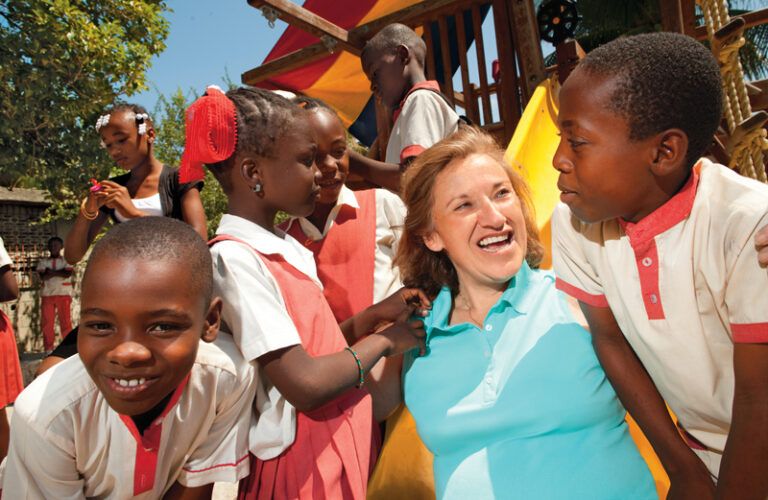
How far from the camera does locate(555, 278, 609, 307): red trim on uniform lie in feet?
5.08

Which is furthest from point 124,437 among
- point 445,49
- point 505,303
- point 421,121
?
point 445,49

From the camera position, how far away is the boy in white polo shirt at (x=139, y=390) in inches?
53.7

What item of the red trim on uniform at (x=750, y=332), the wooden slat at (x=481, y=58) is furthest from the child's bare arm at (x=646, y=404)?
the wooden slat at (x=481, y=58)

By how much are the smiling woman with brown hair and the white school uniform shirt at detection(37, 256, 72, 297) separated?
9.03 metres

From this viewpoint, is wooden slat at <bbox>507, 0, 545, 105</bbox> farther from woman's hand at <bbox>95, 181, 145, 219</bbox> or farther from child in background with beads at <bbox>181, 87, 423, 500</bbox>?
woman's hand at <bbox>95, 181, 145, 219</bbox>

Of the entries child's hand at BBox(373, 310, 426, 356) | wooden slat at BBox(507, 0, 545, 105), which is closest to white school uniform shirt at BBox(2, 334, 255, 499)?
child's hand at BBox(373, 310, 426, 356)

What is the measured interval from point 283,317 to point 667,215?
104 centimetres

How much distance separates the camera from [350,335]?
6.39ft

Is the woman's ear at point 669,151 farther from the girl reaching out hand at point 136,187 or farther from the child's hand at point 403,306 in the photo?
the girl reaching out hand at point 136,187

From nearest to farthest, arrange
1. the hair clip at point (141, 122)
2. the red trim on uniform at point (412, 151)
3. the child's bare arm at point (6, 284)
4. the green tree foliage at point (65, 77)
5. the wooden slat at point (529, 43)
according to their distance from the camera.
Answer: the hair clip at point (141, 122)
the red trim on uniform at point (412, 151)
the child's bare arm at point (6, 284)
the wooden slat at point (529, 43)
the green tree foliage at point (65, 77)

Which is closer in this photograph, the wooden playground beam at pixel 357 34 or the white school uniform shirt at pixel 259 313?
the white school uniform shirt at pixel 259 313

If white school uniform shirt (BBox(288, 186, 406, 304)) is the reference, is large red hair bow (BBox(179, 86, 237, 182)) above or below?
above

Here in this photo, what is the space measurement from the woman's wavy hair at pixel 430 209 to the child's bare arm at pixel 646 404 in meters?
0.47

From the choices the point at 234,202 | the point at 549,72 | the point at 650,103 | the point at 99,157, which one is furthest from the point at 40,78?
the point at 650,103
